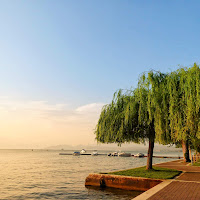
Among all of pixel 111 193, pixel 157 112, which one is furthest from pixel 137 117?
pixel 111 193

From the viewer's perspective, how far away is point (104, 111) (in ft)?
73.9

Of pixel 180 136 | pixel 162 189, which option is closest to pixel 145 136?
pixel 180 136

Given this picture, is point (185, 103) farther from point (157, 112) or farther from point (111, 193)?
point (111, 193)

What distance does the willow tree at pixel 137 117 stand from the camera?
18612 millimetres

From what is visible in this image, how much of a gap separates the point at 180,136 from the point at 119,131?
5586 mm

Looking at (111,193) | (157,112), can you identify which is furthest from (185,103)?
(111,193)

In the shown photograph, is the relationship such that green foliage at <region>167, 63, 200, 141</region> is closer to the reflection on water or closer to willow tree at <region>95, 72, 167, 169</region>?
willow tree at <region>95, 72, 167, 169</region>

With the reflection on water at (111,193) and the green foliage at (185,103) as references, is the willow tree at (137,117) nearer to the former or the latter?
the green foliage at (185,103)

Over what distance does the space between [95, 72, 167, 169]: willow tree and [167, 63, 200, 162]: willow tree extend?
3.18ft

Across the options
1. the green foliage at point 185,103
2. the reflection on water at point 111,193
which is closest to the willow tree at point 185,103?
the green foliage at point 185,103

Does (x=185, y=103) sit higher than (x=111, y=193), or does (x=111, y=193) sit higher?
(x=185, y=103)

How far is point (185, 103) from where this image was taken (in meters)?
17.0

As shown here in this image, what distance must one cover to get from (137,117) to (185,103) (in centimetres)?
482

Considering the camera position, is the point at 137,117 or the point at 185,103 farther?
the point at 137,117
